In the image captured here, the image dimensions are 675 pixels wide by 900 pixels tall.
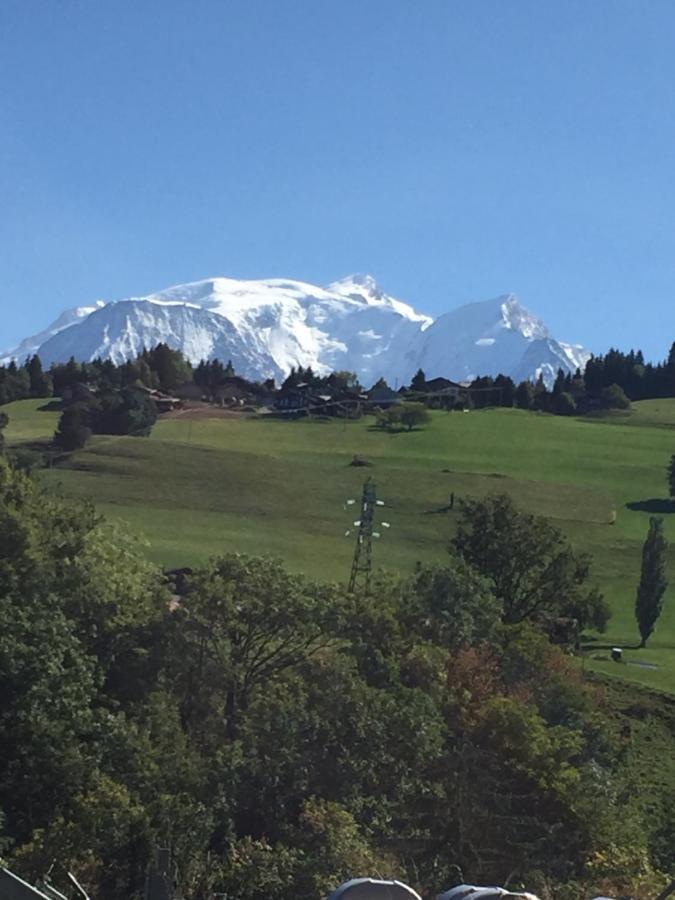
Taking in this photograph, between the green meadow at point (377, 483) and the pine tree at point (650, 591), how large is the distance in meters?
0.97

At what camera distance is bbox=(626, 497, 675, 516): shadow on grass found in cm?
9306

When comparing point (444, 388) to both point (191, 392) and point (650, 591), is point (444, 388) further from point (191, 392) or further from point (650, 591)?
point (650, 591)

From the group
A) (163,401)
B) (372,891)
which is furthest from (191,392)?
(372,891)

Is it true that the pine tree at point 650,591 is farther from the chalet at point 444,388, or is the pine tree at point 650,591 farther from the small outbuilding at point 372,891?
the chalet at point 444,388

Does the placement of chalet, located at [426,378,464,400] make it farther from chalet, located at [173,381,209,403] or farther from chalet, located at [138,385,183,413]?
chalet, located at [138,385,183,413]

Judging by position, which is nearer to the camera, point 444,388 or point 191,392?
point 191,392

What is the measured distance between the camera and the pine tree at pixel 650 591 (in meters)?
64.1

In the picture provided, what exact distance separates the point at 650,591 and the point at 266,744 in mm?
39883

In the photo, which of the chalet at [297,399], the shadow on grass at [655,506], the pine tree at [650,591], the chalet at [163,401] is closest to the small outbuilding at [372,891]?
the pine tree at [650,591]

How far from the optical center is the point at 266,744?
28.7 metres

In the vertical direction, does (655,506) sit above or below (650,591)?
above

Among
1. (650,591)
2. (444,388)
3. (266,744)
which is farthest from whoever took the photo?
(444,388)

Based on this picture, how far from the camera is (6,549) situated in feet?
119

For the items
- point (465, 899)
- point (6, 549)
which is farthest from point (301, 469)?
point (465, 899)
